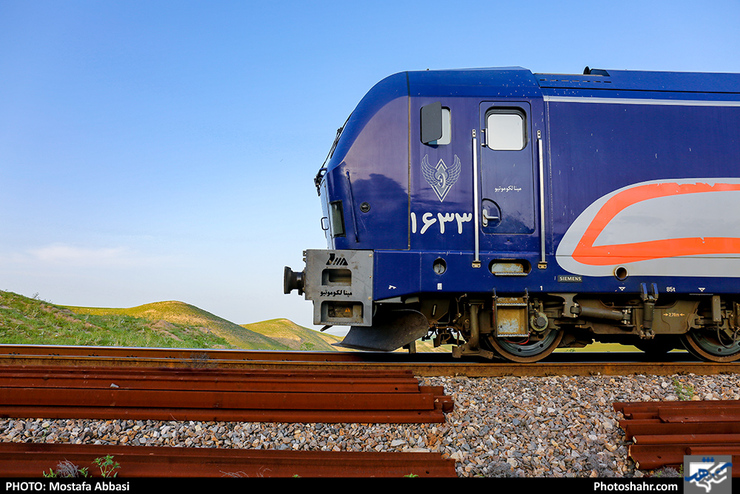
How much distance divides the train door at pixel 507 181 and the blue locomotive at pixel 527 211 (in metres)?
0.02

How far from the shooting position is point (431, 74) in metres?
6.19

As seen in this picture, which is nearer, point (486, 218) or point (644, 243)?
point (486, 218)

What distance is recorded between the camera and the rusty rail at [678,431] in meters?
3.18

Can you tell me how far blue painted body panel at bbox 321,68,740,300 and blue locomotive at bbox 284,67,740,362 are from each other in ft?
0.06

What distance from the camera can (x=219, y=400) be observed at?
389 cm

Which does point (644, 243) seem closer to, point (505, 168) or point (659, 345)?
point (505, 168)

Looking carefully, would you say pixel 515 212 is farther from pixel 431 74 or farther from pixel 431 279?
pixel 431 74

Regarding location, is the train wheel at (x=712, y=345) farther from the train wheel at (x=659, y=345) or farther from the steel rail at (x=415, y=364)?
the train wheel at (x=659, y=345)

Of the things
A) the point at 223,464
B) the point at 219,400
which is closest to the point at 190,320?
the point at 219,400

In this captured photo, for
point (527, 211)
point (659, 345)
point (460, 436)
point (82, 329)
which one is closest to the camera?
point (460, 436)

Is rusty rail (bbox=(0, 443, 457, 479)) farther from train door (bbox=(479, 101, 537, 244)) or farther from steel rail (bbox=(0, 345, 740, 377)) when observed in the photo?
train door (bbox=(479, 101, 537, 244))

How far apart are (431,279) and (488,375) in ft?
4.54

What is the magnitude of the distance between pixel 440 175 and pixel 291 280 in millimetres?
2370

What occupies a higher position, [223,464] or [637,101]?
[637,101]
